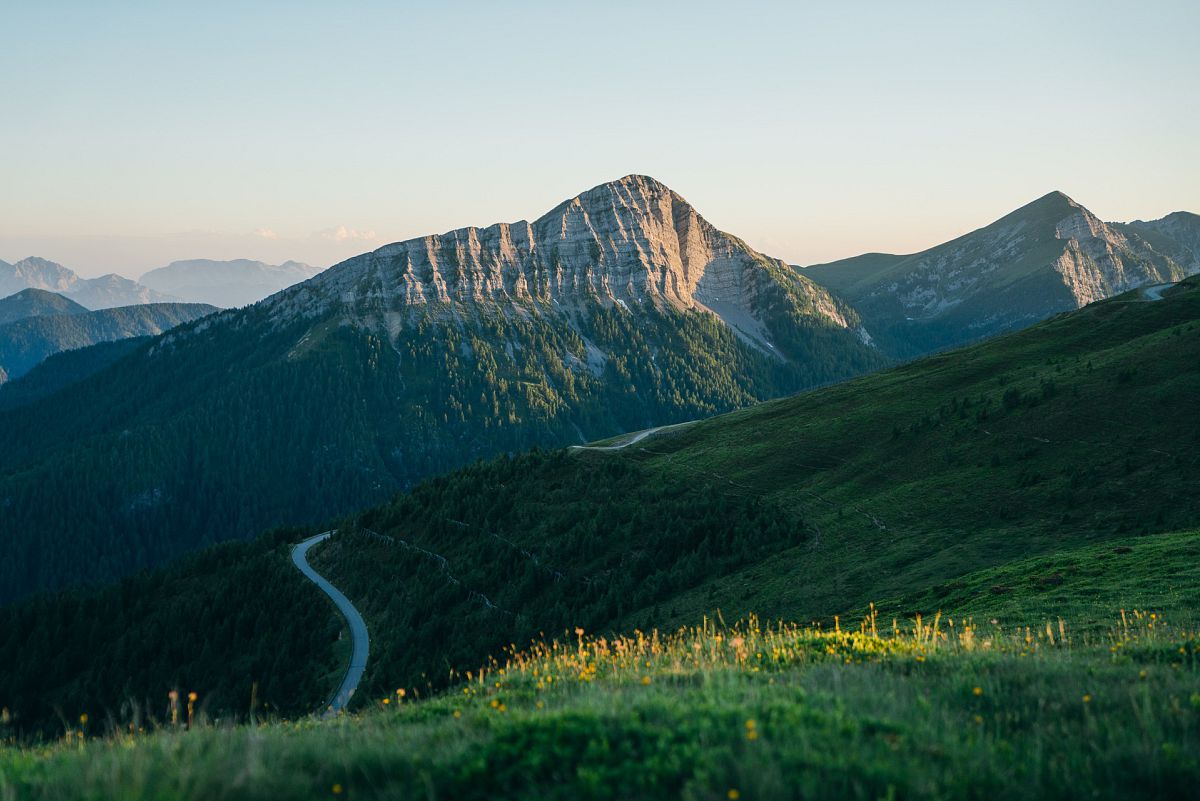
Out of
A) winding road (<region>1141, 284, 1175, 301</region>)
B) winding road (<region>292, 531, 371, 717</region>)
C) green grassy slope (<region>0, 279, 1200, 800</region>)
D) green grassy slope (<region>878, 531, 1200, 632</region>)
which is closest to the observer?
green grassy slope (<region>0, 279, 1200, 800</region>)

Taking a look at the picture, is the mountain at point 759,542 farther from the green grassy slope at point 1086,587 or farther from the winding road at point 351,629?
the winding road at point 351,629

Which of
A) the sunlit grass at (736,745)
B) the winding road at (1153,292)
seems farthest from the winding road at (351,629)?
the winding road at (1153,292)

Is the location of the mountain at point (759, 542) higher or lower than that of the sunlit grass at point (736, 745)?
lower

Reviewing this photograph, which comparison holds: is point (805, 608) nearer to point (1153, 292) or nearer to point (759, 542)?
point (759, 542)

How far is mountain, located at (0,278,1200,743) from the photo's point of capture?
39.6 metres

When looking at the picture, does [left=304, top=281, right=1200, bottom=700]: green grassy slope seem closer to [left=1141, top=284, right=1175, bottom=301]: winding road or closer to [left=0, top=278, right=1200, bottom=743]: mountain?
[left=0, top=278, right=1200, bottom=743]: mountain

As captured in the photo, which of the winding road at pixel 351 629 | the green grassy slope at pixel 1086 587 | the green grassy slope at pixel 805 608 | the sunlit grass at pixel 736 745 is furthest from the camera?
the winding road at pixel 351 629

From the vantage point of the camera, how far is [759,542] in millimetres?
58062

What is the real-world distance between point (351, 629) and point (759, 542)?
45947 millimetres

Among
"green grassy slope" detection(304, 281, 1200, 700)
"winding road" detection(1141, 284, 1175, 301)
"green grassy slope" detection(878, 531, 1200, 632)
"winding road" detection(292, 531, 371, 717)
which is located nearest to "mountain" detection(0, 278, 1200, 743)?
"green grassy slope" detection(878, 531, 1200, 632)

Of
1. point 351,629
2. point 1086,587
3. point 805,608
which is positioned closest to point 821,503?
point 805,608

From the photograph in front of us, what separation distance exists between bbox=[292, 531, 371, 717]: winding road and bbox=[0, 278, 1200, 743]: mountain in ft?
5.12

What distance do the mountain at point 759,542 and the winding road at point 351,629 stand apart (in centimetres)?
156

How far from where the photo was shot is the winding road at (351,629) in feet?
198
